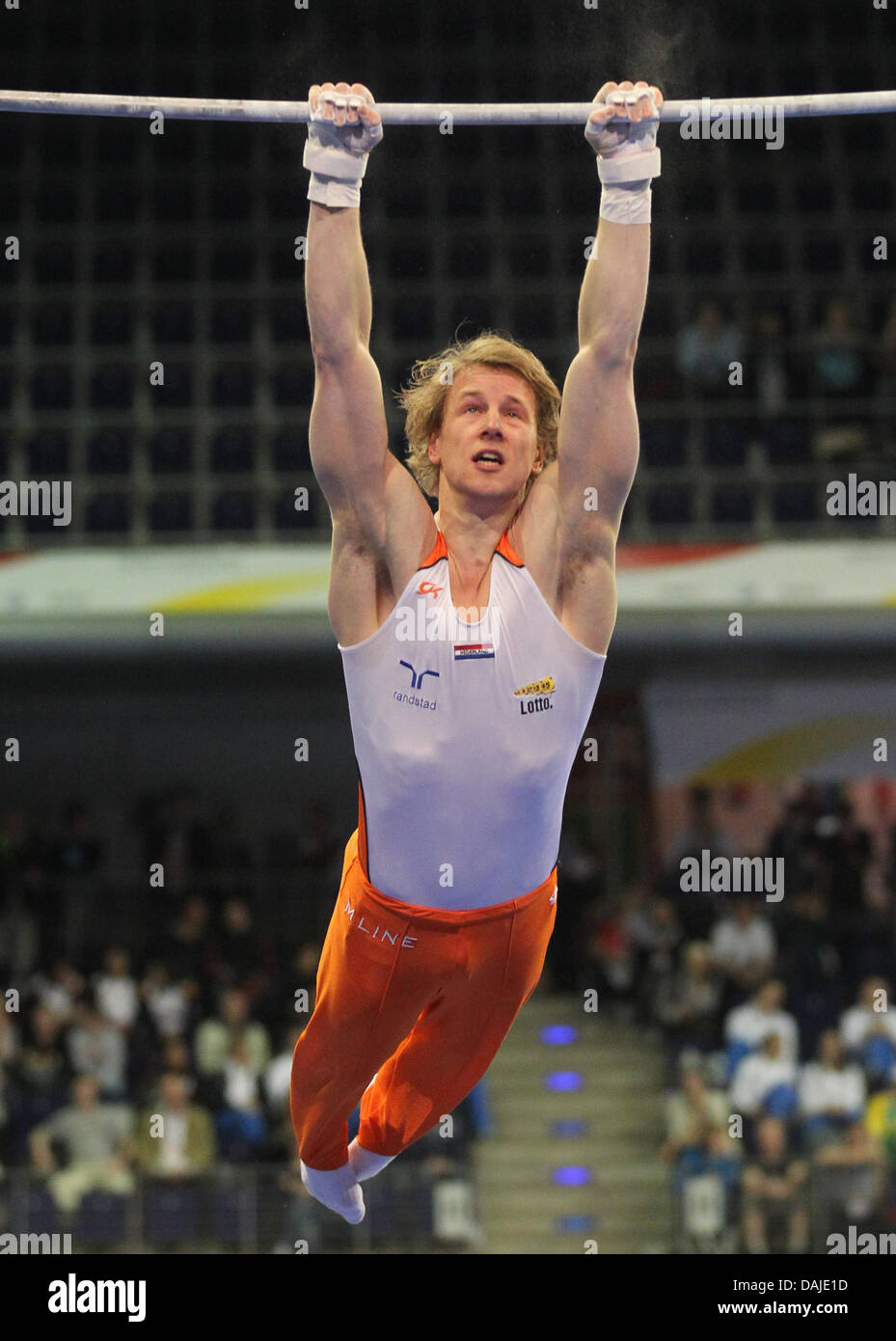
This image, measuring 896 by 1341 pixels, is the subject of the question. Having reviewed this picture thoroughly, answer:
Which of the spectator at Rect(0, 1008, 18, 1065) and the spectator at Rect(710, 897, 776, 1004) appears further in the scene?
the spectator at Rect(710, 897, 776, 1004)

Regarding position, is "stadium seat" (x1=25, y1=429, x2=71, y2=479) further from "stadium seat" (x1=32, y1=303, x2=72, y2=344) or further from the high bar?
the high bar

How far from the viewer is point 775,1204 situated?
10852 mm

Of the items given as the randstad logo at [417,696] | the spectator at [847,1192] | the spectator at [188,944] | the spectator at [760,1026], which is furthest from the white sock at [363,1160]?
the spectator at [188,944]

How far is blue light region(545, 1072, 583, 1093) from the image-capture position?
1397cm

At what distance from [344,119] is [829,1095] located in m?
9.19

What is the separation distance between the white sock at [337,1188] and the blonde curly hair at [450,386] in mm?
2541

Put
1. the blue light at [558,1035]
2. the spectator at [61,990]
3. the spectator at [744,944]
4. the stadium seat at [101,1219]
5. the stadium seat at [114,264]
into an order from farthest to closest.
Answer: the stadium seat at [114,264] < the blue light at [558,1035] < the spectator at [744,944] < the spectator at [61,990] < the stadium seat at [101,1219]

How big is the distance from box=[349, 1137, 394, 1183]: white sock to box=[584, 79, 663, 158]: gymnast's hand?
3578 millimetres

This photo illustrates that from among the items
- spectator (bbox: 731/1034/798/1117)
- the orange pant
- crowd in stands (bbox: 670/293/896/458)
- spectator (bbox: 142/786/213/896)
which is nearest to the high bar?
the orange pant

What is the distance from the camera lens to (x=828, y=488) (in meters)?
13.8

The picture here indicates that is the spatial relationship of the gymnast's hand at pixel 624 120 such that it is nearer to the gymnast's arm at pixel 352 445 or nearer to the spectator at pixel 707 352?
the gymnast's arm at pixel 352 445

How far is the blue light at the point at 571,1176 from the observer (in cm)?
1262

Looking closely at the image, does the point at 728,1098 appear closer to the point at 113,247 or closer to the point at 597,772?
the point at 597,772

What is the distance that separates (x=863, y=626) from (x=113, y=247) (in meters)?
7.87
